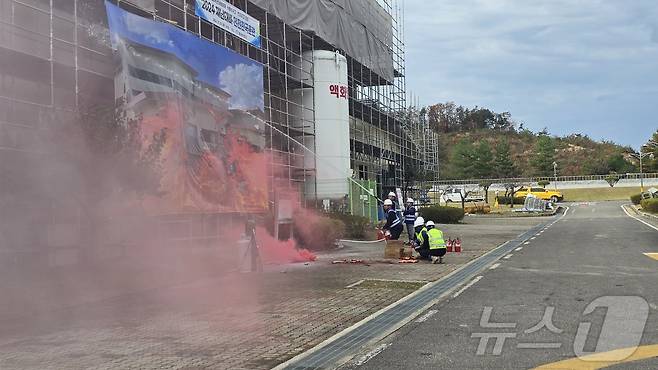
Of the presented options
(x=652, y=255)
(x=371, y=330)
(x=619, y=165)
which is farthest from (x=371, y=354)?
(x=619, y=165)

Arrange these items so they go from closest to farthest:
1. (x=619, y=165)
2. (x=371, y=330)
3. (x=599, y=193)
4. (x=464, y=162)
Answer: (x=371, y=330)
(x=599, y=193)
(x=464, y=162)
(x=619, y=165)

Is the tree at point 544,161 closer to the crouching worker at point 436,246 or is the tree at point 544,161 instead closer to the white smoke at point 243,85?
the white smoke at point 243,85

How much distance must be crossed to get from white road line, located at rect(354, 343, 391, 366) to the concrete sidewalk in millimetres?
735

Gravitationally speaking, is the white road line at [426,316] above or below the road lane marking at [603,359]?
below

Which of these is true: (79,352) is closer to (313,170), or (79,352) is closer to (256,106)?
(256,106)

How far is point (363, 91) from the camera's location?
36.1 metres

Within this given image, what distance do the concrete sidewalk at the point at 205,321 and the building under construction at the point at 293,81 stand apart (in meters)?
3.10

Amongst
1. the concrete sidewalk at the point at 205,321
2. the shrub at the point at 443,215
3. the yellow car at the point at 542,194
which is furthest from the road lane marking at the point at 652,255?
the yellow car at the point at 542,194

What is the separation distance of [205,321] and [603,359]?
4820 millimetres

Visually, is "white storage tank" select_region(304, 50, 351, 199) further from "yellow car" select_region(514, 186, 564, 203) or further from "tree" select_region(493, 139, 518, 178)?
"tree" select_region(493, 139, 518, 178)

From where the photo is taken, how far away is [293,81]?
2597cm

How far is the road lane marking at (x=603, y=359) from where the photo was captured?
5527 millimetres

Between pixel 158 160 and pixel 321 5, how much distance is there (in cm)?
1742

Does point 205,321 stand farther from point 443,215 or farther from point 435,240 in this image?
point 443,215
